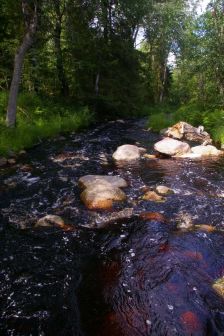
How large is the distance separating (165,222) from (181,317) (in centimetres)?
292

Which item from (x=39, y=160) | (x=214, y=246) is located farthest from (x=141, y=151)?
(x=214, y=246)

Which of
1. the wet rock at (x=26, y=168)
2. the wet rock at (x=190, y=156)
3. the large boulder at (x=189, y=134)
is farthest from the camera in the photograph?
the large boulder at (x=189, y=134)

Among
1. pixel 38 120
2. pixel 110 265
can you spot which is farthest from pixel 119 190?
pixel 38 120

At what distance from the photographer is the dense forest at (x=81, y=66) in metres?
15.6

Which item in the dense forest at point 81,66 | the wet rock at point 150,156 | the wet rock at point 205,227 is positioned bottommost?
the wet rock at point 150,156

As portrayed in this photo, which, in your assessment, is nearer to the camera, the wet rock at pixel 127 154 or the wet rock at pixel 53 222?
the wet rock at pixel 53 222

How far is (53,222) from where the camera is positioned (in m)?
6.86

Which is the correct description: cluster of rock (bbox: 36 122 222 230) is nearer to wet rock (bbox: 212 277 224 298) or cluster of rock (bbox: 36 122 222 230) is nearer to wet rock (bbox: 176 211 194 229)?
wet rock (bbox: 176 211 194 229)

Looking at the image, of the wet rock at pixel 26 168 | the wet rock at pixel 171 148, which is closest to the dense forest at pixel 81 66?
the wet rock at pixel 26 168

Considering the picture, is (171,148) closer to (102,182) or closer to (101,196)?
(102,182)

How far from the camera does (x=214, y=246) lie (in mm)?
6027

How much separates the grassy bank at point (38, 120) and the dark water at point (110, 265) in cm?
385

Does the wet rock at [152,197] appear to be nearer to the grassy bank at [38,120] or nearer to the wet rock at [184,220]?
the wet rock at [184,220]

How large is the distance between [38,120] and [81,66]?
6881 mm
